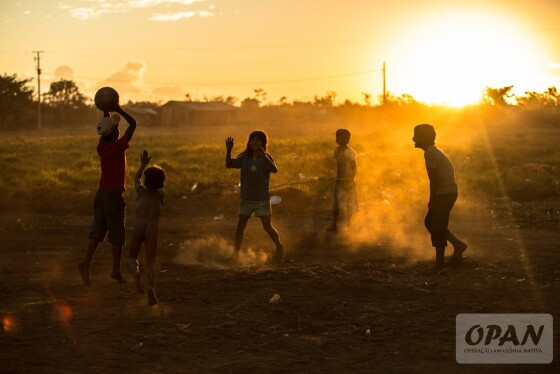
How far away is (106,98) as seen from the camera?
7605mm

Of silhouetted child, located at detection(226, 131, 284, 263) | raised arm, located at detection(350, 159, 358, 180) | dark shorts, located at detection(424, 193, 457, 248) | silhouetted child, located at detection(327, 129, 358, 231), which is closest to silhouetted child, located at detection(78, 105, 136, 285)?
silhouetted child, located at detection(226, 131, 284, 263)

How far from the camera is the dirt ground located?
211 inches

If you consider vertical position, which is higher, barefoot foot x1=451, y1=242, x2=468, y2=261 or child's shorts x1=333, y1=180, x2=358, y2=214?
child's shorts x1=333, y1=180, x2=358, y2=214

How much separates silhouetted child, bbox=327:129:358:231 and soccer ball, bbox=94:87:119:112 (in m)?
4.73

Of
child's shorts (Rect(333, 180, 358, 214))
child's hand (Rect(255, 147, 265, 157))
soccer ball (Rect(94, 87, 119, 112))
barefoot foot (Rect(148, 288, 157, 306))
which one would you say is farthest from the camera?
child's shorts (Rect(333, 180, 358, 214))

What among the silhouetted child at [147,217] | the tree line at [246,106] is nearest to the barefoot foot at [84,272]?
the silhouetted child at [147,217]

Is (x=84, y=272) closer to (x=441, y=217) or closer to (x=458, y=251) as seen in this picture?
(x=441, y=217)

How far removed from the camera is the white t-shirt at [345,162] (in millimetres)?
11797

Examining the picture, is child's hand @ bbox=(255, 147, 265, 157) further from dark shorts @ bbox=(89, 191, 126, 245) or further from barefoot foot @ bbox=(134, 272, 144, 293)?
barefoot foot @ bbox=(134, 272, 144, 293)

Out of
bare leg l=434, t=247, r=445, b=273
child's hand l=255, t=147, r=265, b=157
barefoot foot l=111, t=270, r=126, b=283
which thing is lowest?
barefoot foot l=111, t=270, r=126, b=283

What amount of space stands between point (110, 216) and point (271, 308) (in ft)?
6.81

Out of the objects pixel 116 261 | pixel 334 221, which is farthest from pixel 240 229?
pixel 334 221

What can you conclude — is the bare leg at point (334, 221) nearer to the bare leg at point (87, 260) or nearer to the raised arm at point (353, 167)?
the raised arm at point (353, 167)

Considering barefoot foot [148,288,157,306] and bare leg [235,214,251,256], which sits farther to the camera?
bare leg [235,214,251,256]
